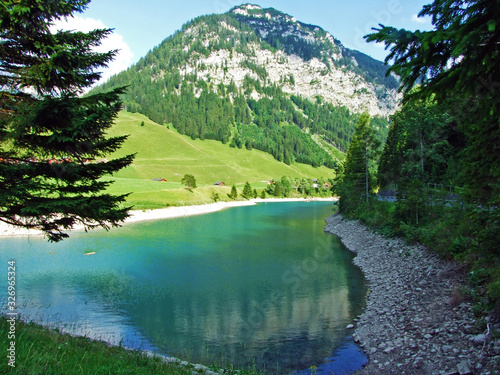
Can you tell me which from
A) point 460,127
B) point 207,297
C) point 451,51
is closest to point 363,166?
point 460,127

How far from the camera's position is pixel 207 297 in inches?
806

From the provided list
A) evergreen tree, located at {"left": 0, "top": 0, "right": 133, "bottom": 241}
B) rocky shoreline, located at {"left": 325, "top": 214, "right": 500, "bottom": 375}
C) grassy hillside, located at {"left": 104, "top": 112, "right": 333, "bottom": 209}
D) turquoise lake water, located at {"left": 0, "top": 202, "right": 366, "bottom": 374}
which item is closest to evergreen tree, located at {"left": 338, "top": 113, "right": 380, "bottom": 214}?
turquoise lake water, located at {"left": 0, "top": 202, "right": 366, "bottom": 374}

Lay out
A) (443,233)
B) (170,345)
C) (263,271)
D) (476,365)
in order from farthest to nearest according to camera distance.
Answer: (263,271) < (443,233) < (170,345) < (476,365)

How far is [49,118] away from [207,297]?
1563 centimetres

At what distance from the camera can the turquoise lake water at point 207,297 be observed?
13703 millimetres

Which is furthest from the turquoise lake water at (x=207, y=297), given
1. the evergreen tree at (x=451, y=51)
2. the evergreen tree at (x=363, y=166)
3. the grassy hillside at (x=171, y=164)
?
the grassy hillside at (x=171, y=164)

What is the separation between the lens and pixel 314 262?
2950 centimetres

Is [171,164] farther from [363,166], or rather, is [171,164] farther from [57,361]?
[57,361]

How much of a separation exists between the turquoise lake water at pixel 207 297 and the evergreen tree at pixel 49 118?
7676 millimetres

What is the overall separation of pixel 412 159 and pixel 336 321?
30128 mm

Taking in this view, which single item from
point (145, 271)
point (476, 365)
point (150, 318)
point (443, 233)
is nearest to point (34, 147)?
point (150, 318)

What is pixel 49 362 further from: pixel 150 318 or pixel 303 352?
pixel 150 318

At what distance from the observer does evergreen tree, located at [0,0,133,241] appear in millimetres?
7910

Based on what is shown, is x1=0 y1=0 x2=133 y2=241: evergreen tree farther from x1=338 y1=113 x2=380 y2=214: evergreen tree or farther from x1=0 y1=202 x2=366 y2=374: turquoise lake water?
x1=338 y1=113 x2=380 y2=214: evergreen tree
